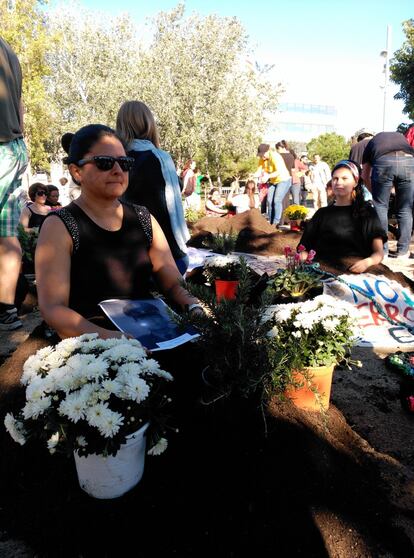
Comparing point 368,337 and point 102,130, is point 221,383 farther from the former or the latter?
point 368,337

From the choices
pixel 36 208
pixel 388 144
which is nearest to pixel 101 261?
pixel 388 144

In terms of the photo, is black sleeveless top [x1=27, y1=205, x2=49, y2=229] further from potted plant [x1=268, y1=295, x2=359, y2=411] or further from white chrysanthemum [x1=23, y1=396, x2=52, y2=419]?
white chrysanthemum [x1=23, y1=396, x2=52, y2=419]

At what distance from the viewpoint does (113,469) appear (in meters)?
1.64

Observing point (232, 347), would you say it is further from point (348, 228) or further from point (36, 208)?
point (36, 208)

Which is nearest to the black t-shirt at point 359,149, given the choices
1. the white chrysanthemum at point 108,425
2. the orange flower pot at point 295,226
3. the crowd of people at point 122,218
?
the crowd of people at point 122,218

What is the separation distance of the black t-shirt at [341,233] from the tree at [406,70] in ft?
99.2

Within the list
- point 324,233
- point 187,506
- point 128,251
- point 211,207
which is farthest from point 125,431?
point 211,207

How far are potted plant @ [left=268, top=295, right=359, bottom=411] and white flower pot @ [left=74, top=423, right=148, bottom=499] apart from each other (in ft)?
2.65

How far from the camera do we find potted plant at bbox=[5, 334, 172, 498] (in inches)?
58.9

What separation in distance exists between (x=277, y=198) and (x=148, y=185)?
7.41 m

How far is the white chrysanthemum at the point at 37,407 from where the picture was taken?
4.93 ft

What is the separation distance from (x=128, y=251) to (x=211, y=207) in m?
10.3

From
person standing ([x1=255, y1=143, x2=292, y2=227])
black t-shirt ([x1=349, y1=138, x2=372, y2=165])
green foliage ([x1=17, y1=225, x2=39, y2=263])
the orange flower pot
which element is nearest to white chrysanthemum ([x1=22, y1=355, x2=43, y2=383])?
green foliage ([x1=17, y1=225, x2=39, y2=263])

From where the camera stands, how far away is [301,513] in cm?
173
